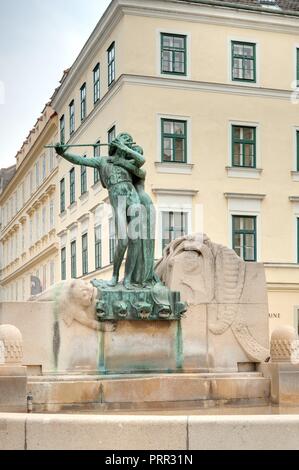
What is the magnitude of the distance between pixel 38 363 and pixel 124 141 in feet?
9.44

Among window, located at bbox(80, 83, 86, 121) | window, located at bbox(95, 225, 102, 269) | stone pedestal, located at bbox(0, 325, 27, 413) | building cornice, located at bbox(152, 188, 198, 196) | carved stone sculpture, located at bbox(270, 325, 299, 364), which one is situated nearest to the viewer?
stone pedestal, located at bbox(0, 325, 27, 413)

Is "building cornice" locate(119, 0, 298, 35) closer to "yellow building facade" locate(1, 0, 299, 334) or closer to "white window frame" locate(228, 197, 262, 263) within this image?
"yellow building facade" locate(1, 0, 299, 334)

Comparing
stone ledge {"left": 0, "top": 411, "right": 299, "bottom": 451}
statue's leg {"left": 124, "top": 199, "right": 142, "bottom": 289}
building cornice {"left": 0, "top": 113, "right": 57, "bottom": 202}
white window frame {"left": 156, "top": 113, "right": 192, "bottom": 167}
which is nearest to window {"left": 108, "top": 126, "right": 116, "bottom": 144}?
white window frame {"left": 156, "top": 113, "right": 192, "bottom": 167}

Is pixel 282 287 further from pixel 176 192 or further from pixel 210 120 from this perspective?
pixel 210 120

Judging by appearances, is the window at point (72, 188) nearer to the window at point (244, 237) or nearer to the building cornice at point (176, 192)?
the building cornice at point (176, 192)

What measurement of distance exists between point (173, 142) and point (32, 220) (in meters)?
23.3

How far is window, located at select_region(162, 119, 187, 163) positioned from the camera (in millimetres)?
34719

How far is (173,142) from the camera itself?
34.8 meters

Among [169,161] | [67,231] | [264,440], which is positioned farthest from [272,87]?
[264,440]

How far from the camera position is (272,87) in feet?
121

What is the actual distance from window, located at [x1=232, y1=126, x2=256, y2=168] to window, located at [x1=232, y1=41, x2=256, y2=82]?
210 centimetres

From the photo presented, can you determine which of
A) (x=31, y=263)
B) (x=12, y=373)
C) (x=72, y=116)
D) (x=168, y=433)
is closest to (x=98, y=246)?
(x=72, y=116)

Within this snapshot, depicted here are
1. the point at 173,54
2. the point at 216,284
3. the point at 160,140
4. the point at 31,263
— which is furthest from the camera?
the point at 31,263
